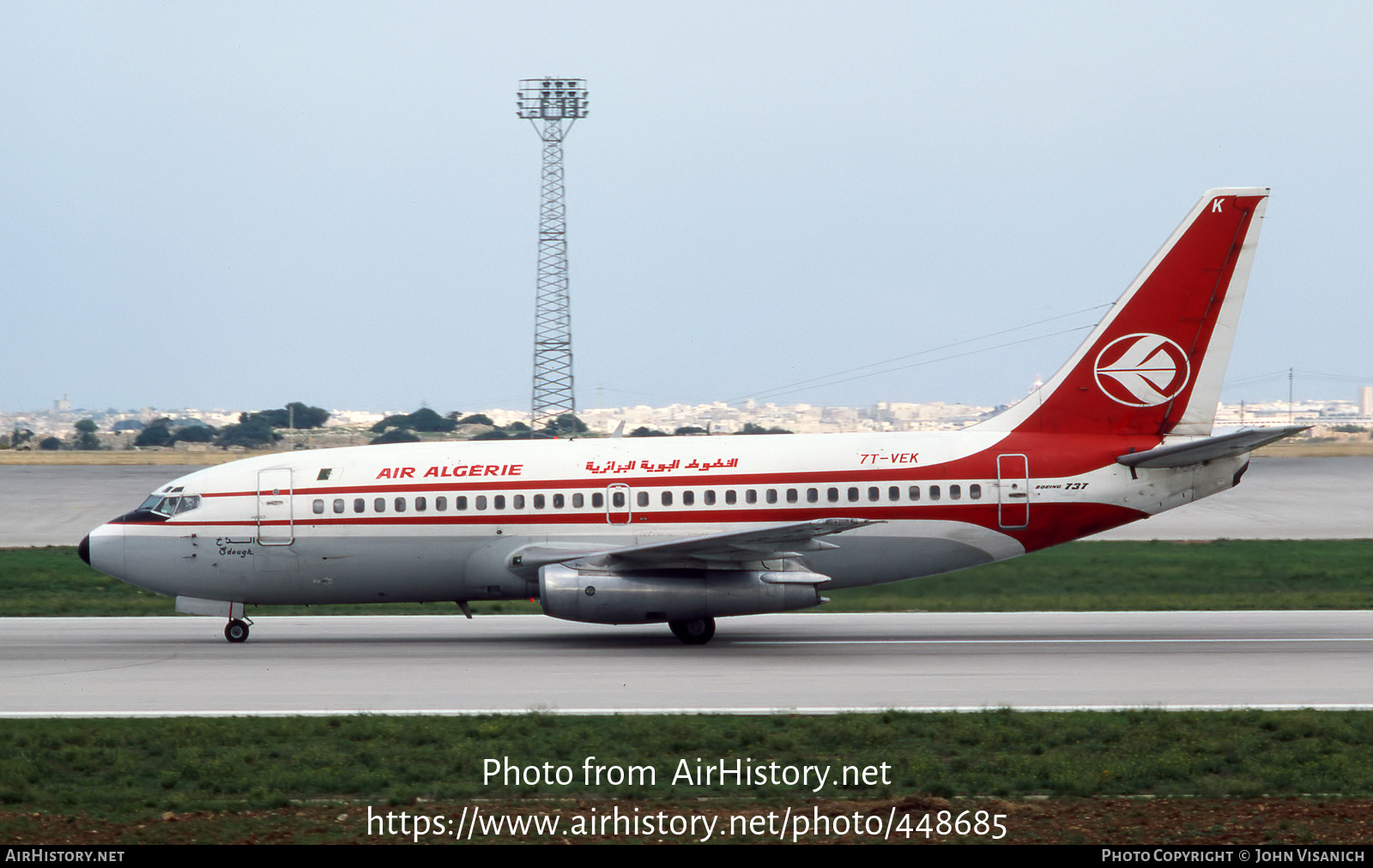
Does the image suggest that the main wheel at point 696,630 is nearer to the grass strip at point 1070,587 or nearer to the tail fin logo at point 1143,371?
the grass strip at point 1070,587

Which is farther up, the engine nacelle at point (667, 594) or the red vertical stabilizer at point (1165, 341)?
the red vertical stabilizer at point (1165, 341)

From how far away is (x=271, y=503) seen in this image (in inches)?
883

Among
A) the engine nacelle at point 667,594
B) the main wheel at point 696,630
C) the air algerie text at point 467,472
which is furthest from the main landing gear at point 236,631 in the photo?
the main wheel at point 696,630

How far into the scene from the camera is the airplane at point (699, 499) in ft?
72.4

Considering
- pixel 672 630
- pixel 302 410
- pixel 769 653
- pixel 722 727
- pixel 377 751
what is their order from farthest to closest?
pixel 302 410 < pixel 672 630 < pixel 769 653 < pixel 722 727 < pixel 377 751

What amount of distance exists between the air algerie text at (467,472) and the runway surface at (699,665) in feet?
9.71

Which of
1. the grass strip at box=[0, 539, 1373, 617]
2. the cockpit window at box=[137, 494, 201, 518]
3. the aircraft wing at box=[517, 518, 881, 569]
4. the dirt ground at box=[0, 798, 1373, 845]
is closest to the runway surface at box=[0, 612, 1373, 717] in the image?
the grass strip at box=[0, 539, 1373, 617]

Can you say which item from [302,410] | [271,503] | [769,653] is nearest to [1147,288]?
[769,653]

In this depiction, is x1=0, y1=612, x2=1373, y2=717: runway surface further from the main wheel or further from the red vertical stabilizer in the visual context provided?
the red vertical stabilizer

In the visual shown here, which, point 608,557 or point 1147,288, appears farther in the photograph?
point 1147,288

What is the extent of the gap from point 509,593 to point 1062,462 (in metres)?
9.89

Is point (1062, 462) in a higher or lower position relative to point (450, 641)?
higher

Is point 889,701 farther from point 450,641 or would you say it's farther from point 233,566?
point 233,566

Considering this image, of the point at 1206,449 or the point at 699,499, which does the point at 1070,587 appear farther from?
the point at 699,499
